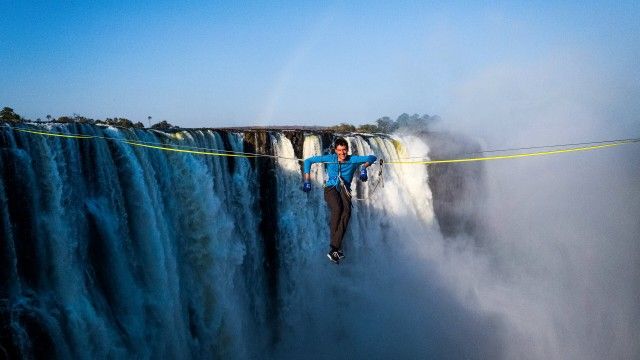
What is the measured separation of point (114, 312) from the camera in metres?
8.38

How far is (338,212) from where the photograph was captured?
291 inches

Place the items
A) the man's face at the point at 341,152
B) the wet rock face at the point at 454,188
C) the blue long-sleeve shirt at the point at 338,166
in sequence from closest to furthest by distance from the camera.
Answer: the man's face at the point at 341,152 < the blue long-sleeve shirt at the point at 338,166 < the wet rock face at the point at 454,188

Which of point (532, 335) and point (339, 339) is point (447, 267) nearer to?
point (532, 335)

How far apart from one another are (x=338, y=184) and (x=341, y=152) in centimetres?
47

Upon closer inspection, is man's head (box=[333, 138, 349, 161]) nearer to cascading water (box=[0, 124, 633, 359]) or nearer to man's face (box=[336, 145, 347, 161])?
man's face (box=[336, 145, 347, 161])

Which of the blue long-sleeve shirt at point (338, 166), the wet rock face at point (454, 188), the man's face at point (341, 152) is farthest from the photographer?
the wet rock face at point (454, 188)

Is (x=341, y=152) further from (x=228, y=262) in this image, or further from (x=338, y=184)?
(x=228, y=262)

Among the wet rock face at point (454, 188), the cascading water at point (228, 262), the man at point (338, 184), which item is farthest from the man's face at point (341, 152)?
the wet rock face at point (454, 188)

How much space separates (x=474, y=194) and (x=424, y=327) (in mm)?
9652

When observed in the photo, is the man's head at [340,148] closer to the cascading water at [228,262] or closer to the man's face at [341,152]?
the man's face at [341,152]

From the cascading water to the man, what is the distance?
3.42 meters

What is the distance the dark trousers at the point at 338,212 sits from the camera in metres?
7.36

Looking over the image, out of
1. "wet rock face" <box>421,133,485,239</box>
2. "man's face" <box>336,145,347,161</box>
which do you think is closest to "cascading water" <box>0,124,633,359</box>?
"wet rock face" <box>421,133,485,239</box>

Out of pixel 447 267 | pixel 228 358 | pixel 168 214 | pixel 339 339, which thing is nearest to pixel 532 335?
pixel 447 267
